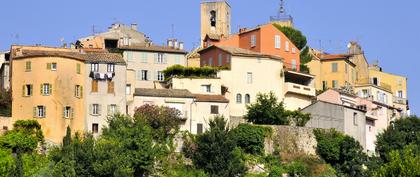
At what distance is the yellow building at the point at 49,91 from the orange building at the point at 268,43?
22.7 meters

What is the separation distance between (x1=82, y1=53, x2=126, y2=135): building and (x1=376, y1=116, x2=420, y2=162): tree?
881 inches

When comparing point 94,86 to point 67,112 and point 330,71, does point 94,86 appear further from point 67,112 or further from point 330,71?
point 330,71

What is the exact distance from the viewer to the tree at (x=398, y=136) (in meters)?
101

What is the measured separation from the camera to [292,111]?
102 metres

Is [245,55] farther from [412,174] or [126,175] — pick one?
[412,174]

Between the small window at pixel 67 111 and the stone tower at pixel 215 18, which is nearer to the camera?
the small window at pixel 67 111

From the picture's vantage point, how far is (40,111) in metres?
91.1

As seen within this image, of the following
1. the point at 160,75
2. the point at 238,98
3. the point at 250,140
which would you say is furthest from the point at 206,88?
the point at 250,140

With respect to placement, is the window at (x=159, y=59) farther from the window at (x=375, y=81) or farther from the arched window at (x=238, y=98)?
the window at (x=375, y=81)

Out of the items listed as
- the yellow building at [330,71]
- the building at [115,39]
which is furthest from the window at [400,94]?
the building at [115,39]

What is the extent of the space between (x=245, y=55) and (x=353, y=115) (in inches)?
408

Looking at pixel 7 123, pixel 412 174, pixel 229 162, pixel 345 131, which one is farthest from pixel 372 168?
pixel 7 123

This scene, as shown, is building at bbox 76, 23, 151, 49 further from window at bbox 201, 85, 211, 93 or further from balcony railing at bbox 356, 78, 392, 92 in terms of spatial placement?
balcony railing at bbox 356, 78, 392, 92

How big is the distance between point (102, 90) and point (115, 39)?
22.5 metres
